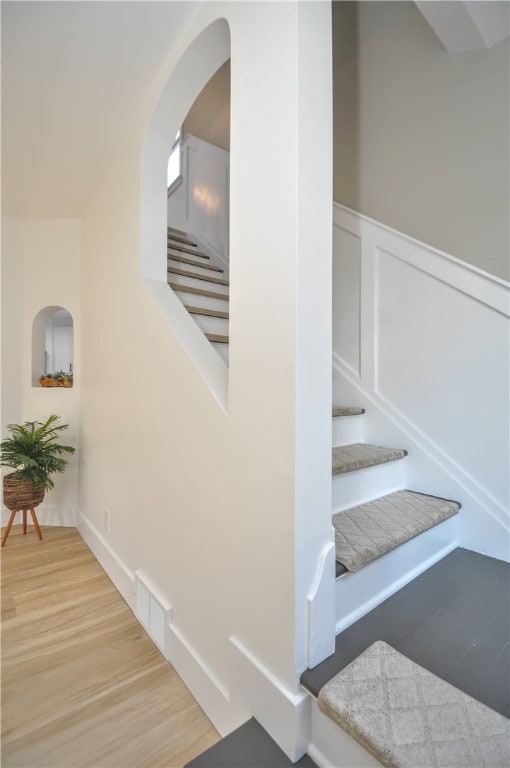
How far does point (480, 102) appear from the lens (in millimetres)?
1553

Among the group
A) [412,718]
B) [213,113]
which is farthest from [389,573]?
[213,113]

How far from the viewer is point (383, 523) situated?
1332mm

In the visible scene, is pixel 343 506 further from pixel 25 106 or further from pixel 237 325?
pixel 25 106

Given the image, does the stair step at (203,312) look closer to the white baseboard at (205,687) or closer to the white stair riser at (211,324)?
the white stair riser at (211,324)

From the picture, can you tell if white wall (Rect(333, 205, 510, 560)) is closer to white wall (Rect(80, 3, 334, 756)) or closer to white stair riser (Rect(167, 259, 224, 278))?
white wall (Rect(80, 3, 334, 756))

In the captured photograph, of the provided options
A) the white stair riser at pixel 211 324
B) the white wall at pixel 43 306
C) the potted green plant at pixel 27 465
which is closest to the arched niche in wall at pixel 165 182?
the white stair riser at pixel 211 324

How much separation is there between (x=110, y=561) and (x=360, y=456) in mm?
1651

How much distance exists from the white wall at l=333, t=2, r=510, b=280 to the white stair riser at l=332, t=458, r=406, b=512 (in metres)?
0.99

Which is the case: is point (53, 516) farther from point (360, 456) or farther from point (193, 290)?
point (360, 456)

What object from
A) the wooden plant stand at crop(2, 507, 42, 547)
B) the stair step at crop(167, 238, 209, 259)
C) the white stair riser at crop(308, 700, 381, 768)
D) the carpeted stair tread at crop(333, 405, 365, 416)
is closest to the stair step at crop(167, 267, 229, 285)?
the stair step at crop(167, 238, 209, 259)

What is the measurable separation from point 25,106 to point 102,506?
2.28 meters

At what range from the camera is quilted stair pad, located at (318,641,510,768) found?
2.27ft

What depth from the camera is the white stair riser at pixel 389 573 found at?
1.10m

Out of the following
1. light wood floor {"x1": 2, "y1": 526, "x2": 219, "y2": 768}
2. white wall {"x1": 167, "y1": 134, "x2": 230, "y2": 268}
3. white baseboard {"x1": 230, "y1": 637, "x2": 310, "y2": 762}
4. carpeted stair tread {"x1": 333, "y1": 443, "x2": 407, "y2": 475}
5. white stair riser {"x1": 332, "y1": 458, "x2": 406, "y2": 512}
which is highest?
white wall {"x1": 167, "y1": 134, "x2": 230, "y2": 268}
